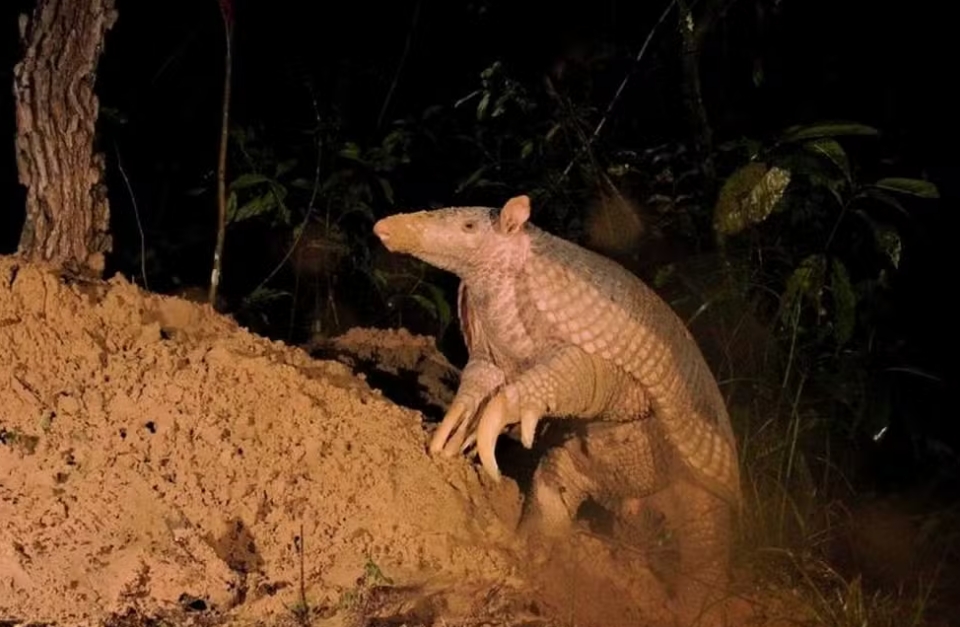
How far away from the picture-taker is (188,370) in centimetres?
347

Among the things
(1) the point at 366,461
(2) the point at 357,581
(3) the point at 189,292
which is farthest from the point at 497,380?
(3) the point at 189,292

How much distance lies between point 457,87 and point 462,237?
4.05 m

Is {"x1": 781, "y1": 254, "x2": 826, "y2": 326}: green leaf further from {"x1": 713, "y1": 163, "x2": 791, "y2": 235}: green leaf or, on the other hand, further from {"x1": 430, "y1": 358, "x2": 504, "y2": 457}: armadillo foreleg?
{"x1": 430, "y1": 358, "x2": 504, "y2": 457}: armadillo foreleg

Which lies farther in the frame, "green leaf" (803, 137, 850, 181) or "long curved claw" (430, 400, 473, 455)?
"green leaf" (803, 137, 850, 181)

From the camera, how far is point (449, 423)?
361 cm

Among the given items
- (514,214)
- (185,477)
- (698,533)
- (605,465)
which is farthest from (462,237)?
(698,533)

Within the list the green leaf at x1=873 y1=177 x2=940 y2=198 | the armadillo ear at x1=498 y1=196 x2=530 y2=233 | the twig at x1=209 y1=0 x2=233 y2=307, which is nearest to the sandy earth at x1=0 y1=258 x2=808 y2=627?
the armadillo ear at x1=498 y1=196 x2=530 y2=233

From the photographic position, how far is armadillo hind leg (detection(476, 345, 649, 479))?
3477mm

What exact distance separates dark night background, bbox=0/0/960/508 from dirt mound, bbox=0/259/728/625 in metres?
3.09

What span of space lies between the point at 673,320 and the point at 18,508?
83.6 inches

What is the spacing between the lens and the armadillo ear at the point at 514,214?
12.0ft

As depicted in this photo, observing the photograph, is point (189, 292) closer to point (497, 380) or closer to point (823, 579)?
point (497, 380)

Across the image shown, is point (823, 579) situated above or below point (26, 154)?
below

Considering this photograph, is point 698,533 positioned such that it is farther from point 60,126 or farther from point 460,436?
point 60,126
